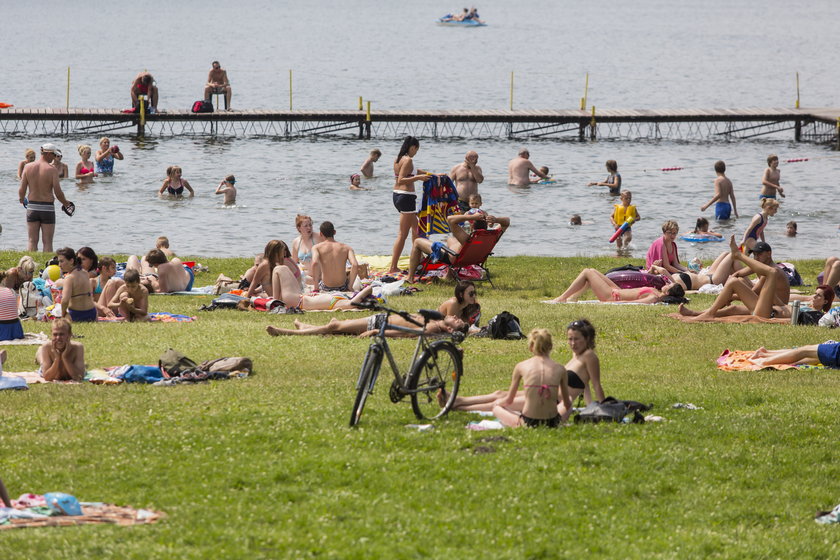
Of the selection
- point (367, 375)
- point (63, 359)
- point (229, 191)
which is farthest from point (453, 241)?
point (229, 191)

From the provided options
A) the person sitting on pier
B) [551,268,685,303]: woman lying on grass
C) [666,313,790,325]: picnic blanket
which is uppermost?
Answer: the person sitting on pier

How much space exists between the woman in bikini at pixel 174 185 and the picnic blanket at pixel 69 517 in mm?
25926

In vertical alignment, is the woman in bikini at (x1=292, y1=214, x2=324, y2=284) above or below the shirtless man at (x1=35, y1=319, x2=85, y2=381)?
above

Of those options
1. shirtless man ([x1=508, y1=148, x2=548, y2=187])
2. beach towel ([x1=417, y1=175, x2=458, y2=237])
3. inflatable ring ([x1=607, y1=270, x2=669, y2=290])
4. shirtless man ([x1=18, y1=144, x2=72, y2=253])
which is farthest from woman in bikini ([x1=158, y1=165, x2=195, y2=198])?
inflatable ring ([x1=607, y1=270, x2=669, y2=290])

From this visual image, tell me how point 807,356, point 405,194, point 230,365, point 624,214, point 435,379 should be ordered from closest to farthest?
point 435,379 < point 230,365 < point 807,356 < point 405,194 < point 624,214

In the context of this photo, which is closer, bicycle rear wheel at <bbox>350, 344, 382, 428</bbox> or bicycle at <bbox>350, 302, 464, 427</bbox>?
bicycle rear wheel at <bbox>350, 344, 382, 428</bbox>

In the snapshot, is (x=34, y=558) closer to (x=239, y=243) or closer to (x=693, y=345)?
(x=693, y=345)

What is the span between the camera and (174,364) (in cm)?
1284

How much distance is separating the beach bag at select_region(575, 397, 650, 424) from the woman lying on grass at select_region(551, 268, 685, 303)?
7.23m

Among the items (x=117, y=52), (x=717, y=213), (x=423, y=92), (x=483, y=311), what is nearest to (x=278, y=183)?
(x=717, y=213)

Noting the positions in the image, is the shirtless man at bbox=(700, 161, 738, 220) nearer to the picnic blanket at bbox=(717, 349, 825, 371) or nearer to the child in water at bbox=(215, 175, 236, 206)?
the child in water at bbox=(215, 175, 236, 206)

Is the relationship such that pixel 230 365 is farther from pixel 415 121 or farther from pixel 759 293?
pixel 415 121

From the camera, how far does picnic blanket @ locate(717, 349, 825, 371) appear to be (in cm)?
1370

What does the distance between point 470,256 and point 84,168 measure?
20.4m
